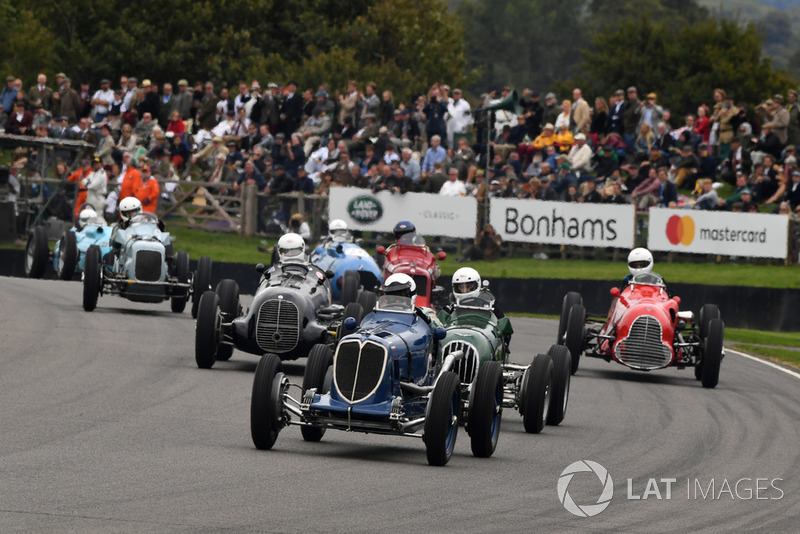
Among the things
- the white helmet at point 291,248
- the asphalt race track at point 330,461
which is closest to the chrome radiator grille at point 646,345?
the asphalt race track at point 330,461

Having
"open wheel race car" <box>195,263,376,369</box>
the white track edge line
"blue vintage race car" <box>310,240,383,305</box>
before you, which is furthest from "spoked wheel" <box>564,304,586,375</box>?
"blue vintage race car" <box>310,240,383,305</box>

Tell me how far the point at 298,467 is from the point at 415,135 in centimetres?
2566

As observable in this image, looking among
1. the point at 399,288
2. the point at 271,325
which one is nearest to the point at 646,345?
the point at 271,325

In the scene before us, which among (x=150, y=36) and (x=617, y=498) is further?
(x=150, y=36)

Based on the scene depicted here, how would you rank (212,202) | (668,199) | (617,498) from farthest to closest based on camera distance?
1. (212,202)
2. (668,199)
3. (617,498)

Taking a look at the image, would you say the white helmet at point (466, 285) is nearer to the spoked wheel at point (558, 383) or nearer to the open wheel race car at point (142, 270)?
the spoked wheel at point (558, 383)

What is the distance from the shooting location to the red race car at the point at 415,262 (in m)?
21.9

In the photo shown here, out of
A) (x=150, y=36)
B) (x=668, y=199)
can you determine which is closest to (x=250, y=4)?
(x=150, y=36)

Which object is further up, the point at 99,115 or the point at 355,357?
the point at 99,115

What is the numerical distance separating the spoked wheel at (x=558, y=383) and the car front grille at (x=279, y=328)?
12.6ft

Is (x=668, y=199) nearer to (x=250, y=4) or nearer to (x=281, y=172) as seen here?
(x=281, y=172)

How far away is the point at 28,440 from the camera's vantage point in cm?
1180

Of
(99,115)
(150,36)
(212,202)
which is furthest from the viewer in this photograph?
(150,36)

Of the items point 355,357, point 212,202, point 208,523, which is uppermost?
point 212,202
